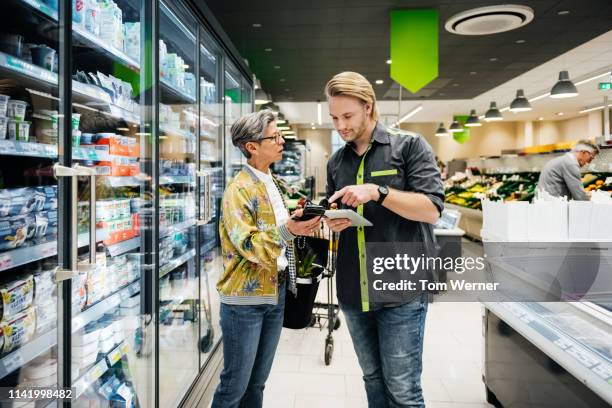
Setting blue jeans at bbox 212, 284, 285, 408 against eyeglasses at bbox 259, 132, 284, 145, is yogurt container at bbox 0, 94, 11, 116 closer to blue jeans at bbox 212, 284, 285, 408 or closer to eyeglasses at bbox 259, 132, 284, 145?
eyeglasses at bbox 259, 132, 284, 145

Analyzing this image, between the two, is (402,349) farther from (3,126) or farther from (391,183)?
(3,126)

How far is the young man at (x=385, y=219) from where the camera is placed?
5.15 feet

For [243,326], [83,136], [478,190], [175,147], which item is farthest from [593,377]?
[478,190]

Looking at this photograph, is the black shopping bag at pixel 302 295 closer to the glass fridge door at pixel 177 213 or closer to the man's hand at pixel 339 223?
the man's hand at pixel 339 223

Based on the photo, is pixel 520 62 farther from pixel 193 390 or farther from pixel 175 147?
pixel 193 390

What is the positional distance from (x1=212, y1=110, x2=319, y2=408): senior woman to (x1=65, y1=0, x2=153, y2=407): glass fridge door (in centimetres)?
54

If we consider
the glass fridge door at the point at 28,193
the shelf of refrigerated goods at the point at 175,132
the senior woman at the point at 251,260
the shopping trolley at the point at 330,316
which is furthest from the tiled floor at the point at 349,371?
the shelf of refrigerated goods at the point at 175,132

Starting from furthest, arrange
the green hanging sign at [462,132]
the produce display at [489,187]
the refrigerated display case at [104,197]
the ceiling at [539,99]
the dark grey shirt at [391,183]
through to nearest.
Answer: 1. the green hanging sign at [462,132]
2. the ceiling at [539,99]
3. the produce display at [489,187]
4. the dark grey shirt at [391,183]
5. the refrigerated display case at [104,197]

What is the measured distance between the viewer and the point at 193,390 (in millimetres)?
2676

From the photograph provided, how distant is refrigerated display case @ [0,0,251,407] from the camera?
Answer: 1.37 m

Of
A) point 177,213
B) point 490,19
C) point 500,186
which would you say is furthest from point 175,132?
point 500,186

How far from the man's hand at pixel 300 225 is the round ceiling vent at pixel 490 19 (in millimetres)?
5101

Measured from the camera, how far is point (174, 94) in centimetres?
278

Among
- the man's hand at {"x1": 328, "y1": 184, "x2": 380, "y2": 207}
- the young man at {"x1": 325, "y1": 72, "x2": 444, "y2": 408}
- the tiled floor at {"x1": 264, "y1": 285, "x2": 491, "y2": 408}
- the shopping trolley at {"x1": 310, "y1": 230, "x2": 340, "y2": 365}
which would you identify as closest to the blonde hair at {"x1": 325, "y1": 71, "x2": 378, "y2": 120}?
the young man at {"x1": 325, "y1": 72, "x2": 444, "y2": 408}
